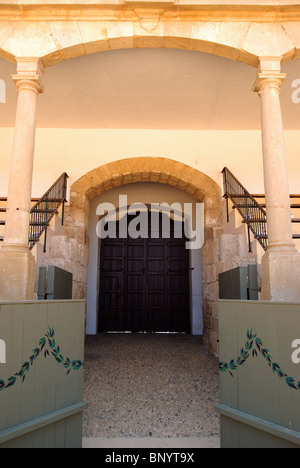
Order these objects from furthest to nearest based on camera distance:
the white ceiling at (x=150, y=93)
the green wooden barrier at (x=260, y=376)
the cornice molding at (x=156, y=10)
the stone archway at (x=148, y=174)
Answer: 1. the stone archway at (x=148, y=174)
2. the white ceiling at (x=150, y=93)
3. the cornice molding at (x=156, y=10)
4. the green wooden barrier at (x=260, y=376)

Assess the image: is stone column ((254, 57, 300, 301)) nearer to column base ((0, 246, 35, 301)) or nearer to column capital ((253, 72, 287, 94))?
column capital ((253, 72, 287, 94))

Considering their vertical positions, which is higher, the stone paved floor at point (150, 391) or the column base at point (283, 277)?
the column base at point (283, 277)

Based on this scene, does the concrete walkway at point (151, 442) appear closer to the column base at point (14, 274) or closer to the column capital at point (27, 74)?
the column base at point (14, 274)

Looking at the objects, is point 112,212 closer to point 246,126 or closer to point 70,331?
point 246,126

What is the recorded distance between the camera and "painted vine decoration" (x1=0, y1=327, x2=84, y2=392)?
1.93 meters

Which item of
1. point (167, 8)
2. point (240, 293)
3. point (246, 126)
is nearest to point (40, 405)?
point (240, 293)

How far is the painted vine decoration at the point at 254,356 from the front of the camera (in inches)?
75.7

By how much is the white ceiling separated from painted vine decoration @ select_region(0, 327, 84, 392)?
3541 mm

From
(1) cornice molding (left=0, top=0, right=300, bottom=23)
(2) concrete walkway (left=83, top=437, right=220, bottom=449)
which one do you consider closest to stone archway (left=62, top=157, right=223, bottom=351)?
(1) cornice molding (left=0, top=0, right=300, bottom=23)

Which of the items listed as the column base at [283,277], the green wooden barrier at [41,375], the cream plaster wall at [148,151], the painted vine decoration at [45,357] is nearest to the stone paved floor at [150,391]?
the green wooden barrier at [41,375]

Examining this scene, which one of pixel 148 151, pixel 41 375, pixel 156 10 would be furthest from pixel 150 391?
pixel 156 10

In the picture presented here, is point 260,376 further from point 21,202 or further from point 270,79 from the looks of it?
point 270,79

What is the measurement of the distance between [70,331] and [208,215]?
4031mm
